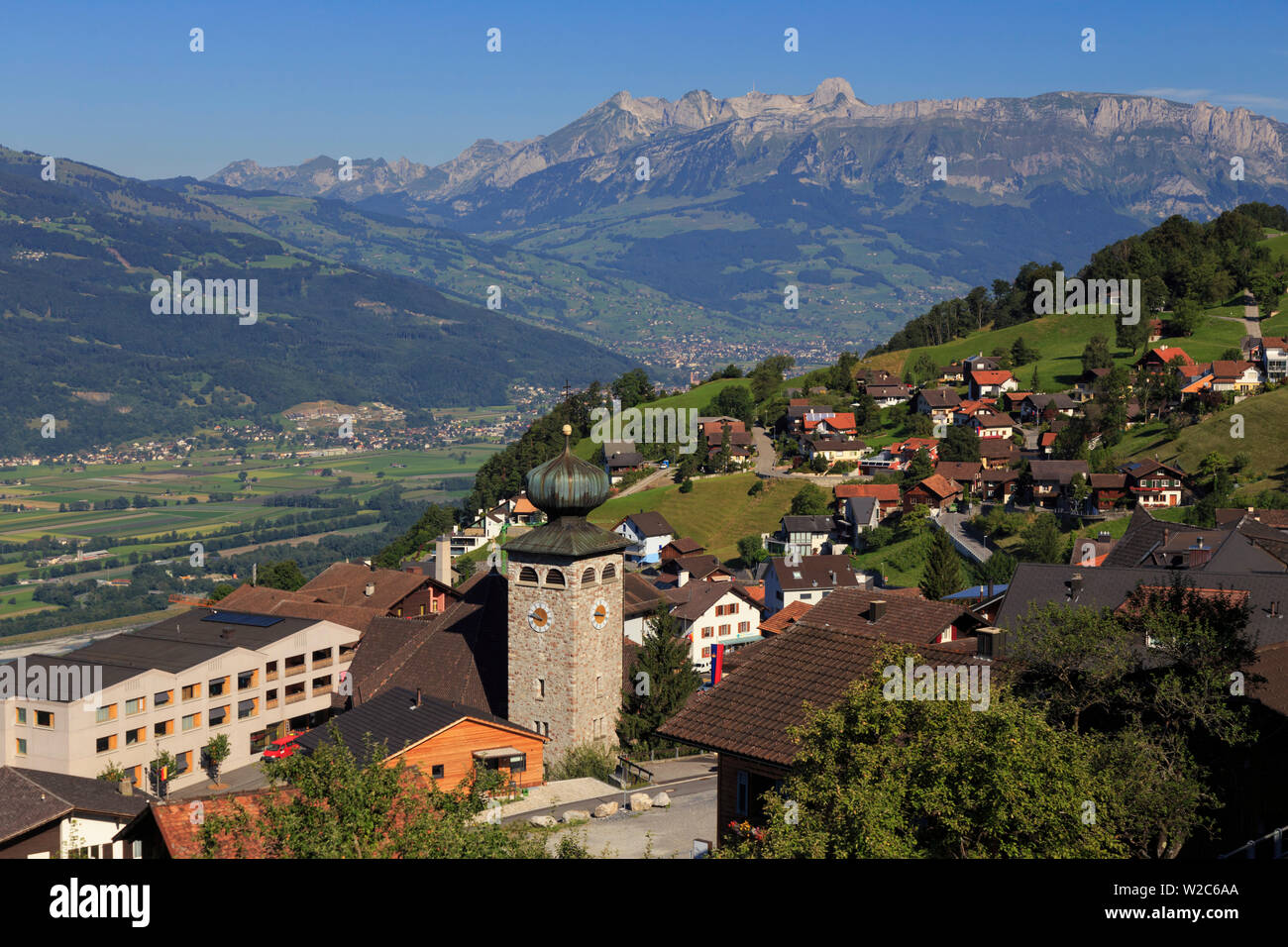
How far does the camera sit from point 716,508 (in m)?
140

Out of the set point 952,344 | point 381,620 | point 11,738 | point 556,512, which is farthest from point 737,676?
point 952,344

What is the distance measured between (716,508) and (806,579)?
36045 mm

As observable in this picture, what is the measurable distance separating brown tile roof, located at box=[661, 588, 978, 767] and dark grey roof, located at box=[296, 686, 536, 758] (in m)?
18.9

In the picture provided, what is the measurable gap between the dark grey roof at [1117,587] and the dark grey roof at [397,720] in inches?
810

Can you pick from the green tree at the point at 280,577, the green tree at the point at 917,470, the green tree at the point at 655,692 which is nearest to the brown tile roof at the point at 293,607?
the green tree at the point at 280,577

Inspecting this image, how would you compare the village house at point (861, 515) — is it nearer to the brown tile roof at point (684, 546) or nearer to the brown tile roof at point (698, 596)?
the brown tile roof at point (684, 546)

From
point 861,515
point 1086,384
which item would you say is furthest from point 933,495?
point 1086,384

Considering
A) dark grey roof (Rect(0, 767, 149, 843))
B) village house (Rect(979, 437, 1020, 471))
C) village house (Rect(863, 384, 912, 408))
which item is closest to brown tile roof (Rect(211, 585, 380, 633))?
dark grey roof (Rect(0, 767, 149, 843))

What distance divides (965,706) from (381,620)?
4735cm

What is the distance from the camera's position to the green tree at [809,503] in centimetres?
13175

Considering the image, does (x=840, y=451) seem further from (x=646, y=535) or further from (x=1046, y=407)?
(x=646, y=535)

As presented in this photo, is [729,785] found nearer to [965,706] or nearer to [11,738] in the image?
[965,706]

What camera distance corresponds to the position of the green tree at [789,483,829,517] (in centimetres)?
13175

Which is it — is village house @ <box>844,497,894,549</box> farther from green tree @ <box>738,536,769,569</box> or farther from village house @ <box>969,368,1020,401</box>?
village house @ <box>969,368,1020,401</box>
